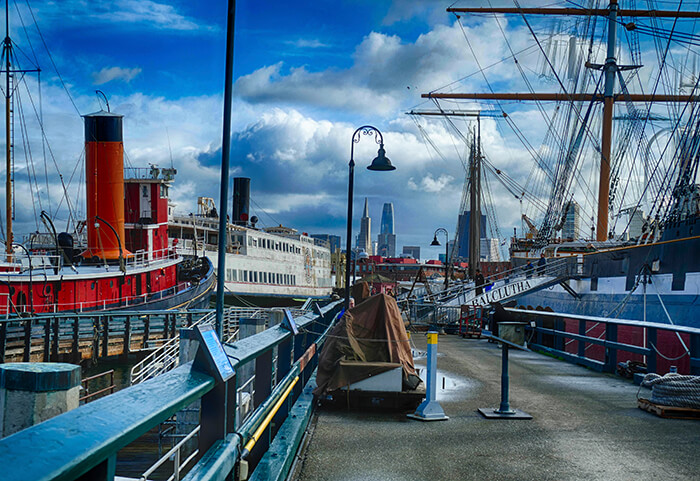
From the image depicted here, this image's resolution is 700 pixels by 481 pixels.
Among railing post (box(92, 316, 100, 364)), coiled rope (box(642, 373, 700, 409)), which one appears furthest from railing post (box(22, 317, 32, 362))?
coiled rope (box(642, 373, 700, 409))

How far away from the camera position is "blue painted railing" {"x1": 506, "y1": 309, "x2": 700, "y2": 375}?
1062 centimetres

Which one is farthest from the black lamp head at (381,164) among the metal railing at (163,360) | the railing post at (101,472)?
the railing post at (101,472)

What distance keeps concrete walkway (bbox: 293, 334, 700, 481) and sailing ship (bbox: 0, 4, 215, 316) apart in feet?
65.0

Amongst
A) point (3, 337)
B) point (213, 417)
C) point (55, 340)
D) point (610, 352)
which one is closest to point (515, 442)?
point (213, 417)

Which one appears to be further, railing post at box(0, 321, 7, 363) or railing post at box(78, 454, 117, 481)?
railing post at box(0, 321, 7, 363)

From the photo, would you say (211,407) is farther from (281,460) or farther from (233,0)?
(233,0)

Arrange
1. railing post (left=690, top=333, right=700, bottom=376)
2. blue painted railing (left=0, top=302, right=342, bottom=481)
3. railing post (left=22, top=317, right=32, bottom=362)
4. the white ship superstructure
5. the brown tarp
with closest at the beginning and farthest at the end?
blue painted railing (left=0, top=302, right=342, bottom=481), the brown tarp, railing post (left=690, top=333, right=700, bottom=376), railing post (left=22, top=317, right=32, bottom=362), the white ship superstructure

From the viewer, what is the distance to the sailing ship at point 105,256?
87.5 ft

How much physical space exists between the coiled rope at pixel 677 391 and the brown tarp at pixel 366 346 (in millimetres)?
3531

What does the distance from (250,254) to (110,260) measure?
16.7 meters

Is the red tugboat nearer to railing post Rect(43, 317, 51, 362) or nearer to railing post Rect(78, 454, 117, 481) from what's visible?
railing post Rect(43, 317, 51, 362)

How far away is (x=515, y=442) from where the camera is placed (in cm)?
765

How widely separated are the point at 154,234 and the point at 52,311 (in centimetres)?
1288

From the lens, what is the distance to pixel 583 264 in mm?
33094
